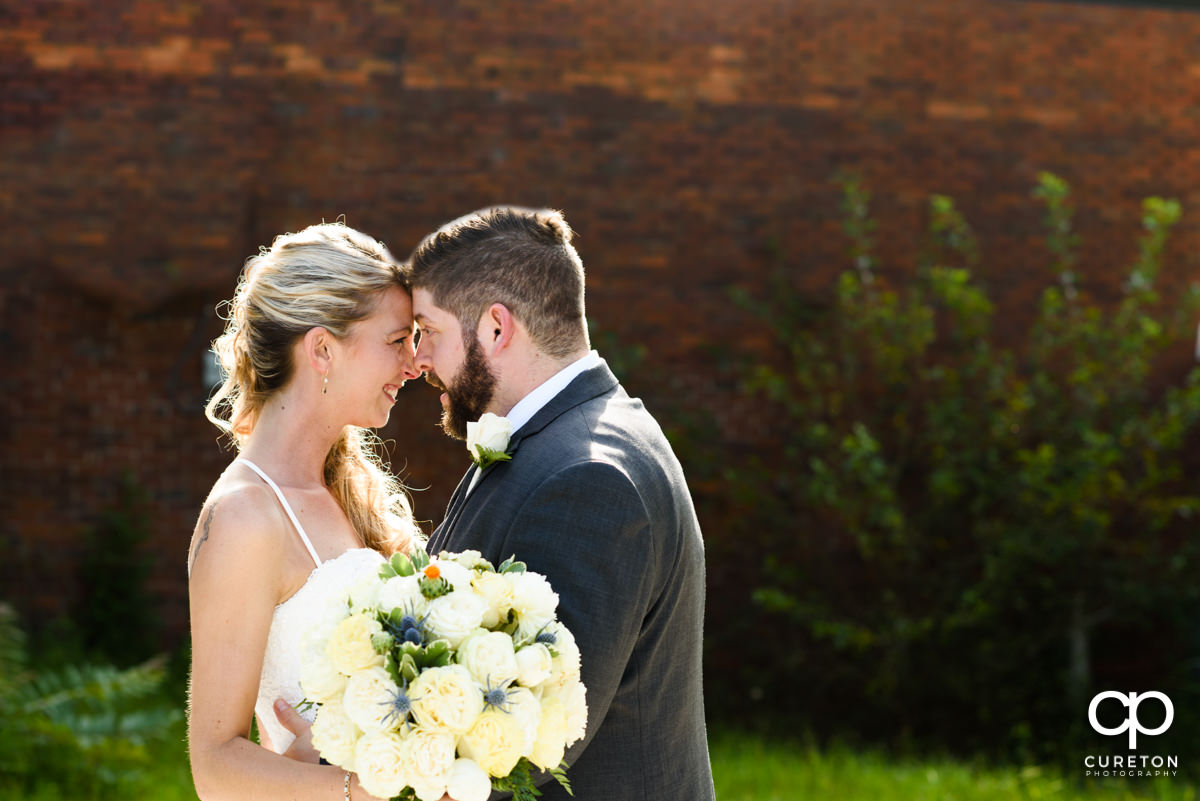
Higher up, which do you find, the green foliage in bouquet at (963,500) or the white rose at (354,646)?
the white rose at (354,646)

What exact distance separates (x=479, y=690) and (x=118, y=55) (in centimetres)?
684

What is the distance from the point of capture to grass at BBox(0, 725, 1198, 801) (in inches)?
226

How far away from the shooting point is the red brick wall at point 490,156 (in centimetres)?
745

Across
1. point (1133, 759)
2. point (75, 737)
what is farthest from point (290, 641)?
point (1133, 759)

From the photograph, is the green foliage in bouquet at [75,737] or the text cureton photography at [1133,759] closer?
the green foliage in bouquet at [75,737]

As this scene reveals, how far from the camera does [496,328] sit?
2.43 meters

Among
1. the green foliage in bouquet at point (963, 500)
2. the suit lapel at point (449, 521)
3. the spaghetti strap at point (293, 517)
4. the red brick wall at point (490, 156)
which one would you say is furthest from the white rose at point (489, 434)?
the red brick wall at point (490, 156)

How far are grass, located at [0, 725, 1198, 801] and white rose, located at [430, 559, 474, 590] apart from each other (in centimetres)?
419

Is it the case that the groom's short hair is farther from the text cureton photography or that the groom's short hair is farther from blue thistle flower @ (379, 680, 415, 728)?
the text cureton photography

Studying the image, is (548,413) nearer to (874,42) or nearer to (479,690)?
(479,690)

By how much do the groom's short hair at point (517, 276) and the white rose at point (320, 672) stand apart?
2.51ft

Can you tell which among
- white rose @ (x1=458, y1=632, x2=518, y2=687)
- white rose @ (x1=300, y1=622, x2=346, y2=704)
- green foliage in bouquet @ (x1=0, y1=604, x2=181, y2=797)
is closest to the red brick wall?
green foliage in bouquet @ (x1=0, y1=604, x2=181, y2=797)

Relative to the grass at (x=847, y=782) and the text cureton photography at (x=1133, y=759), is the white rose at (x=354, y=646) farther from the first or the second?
the text cureton photography at (x=1133, y=759)

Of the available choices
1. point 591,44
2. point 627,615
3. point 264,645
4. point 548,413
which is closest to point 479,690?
point 627,615
